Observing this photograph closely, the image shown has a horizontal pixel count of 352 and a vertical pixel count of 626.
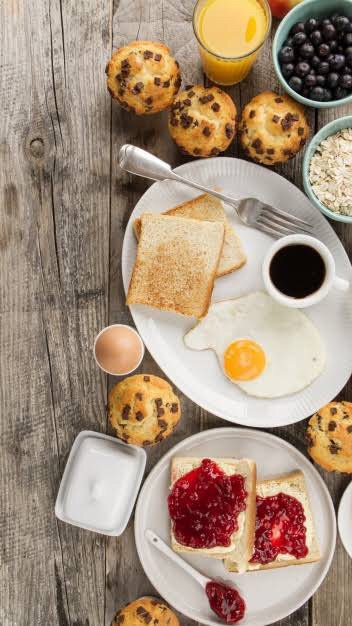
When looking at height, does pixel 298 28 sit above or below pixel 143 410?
above

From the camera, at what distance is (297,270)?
1.95 metres

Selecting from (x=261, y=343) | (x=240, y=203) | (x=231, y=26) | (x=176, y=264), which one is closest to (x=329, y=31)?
(x=231, y=26)

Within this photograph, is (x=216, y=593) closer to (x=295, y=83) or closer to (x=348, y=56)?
(x=295, y=83)

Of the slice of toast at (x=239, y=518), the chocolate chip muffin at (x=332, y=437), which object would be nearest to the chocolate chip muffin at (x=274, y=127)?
the chocolate chip muffin at (x=332, y=437)

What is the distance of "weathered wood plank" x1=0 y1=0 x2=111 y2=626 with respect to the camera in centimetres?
212

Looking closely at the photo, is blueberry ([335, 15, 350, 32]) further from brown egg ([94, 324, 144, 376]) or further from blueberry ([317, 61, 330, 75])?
brown egg ([94, 324, 144, 376])

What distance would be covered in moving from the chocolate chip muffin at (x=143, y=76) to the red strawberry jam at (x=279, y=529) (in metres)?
1.34

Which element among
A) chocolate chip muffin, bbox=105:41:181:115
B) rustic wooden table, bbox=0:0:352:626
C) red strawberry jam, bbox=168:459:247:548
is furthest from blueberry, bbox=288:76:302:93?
red strawberry jam, bbox=168:459:247:548

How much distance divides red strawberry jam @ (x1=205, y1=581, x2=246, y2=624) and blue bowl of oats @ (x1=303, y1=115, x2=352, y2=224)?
4.15ft

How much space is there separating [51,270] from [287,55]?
1040 mm

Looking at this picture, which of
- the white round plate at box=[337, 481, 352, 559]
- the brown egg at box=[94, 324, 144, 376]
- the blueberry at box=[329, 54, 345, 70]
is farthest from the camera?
the white round plate at box=[337, 481, 352, 559]

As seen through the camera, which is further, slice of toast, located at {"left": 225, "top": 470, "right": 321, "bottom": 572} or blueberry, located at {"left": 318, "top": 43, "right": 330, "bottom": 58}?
slice of toast, located at {"left": 225, "top": 470, "right": 321, "bottom": 572}

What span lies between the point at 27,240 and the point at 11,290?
0.60ft

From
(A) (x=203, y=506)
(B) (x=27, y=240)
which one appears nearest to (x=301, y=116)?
(B) (x=27, y=240)
